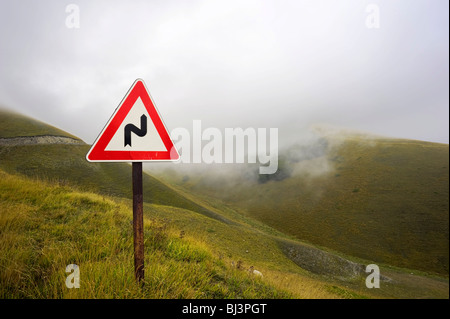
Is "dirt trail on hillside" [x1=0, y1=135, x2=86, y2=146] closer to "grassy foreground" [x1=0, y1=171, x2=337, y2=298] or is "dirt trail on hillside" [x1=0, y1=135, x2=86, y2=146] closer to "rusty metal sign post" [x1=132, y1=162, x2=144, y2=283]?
"grassy foreground" [x1=0, y1=171, x2=337, y2=298]

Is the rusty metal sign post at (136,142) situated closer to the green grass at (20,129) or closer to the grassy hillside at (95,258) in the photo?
the grassy hillside at (95,258)

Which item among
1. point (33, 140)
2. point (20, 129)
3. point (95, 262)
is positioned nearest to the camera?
point (95, 262)

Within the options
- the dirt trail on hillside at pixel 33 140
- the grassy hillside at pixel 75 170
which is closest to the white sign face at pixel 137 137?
the grassy hillside at pixel 75 170

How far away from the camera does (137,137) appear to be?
7.52 ft

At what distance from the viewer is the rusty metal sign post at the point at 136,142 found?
217 cm

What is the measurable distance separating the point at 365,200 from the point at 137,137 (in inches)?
1942

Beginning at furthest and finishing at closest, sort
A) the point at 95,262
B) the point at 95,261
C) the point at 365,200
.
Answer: the point at 365,200, the point at 95,261, the point at 95,262

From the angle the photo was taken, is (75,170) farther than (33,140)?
No

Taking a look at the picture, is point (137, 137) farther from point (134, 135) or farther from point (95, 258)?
point (95, 258)

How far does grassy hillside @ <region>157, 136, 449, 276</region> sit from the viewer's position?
2820 centimetres

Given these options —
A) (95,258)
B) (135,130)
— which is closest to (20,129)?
(95,258)
